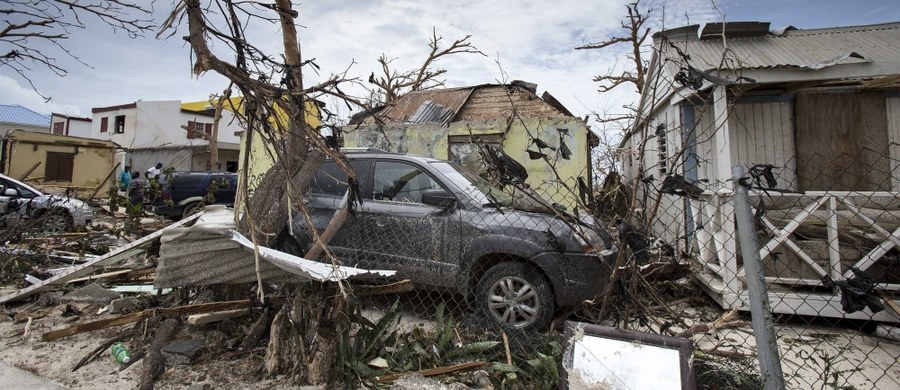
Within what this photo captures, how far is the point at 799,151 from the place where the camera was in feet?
22.6

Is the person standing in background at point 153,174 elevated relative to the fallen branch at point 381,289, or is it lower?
elevated

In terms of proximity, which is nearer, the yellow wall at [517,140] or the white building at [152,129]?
the yellow wall at [517,140]

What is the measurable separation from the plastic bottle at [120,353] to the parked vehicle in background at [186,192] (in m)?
8.75

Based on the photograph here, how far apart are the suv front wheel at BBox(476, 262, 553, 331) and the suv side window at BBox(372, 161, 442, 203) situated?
1.14m

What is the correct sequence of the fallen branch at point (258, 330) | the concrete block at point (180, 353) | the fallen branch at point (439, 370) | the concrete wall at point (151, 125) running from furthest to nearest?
the concrete wall at point (151, 125) → the fallen branch at point (258, 330) → the concrete block at point (180, 353) → the fallen branch at point (439, 370)

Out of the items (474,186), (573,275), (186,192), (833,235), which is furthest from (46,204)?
(833,235)

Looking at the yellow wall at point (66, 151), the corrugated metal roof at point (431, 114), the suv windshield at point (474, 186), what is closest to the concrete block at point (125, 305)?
the suv windshield at point (474, 186)

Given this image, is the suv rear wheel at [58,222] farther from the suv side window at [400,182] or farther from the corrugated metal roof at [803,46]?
the corrugated metal roof at [803,46]

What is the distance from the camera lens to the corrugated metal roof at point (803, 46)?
6829mm

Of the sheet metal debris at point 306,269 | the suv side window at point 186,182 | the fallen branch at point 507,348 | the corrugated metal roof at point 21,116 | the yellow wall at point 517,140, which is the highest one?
the corrugated metal roof at point 21,116

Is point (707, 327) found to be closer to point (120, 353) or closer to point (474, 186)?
point (474, 186)

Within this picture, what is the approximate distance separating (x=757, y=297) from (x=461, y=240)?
8.33 ft

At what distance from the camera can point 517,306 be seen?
389 centimetres

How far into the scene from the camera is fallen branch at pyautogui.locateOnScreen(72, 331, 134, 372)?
3301mm
